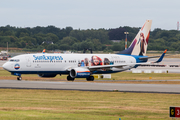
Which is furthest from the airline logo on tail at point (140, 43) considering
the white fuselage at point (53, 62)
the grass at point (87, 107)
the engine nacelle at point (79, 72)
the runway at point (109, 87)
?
the grass at point (87, 107)

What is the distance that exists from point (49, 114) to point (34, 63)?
3153 cm

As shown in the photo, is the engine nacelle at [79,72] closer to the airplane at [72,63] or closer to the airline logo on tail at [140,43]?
the airplane at [72,63]

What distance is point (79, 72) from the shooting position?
54188 millimetres

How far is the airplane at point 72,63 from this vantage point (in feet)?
175

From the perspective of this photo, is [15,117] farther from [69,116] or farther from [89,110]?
[89,110]

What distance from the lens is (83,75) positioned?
54625mm

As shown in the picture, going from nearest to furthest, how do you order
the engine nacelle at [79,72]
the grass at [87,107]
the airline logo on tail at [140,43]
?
the grass at [87,107], the engine nacelle at [79,72], the airline logo on tail at [140,43]

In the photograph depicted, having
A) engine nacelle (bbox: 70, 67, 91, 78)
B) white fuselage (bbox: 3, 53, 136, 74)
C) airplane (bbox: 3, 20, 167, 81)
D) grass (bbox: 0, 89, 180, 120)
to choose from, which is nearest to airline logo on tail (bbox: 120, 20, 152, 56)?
airplane (bbox: 3, 20, 167, 81)

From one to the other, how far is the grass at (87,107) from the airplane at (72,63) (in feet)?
63.2

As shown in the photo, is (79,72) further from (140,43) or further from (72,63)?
(140,43)

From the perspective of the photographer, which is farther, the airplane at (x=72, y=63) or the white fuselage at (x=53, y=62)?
the airplane at (x=72, y=63)

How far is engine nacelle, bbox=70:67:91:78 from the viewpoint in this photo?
54.0 meters

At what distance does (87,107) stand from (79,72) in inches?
1091

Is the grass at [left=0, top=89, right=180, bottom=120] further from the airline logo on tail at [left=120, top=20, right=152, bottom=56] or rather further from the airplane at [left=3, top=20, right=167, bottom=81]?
the airline logo on tail at [left=120, top=20, right=152, bottom=56]
